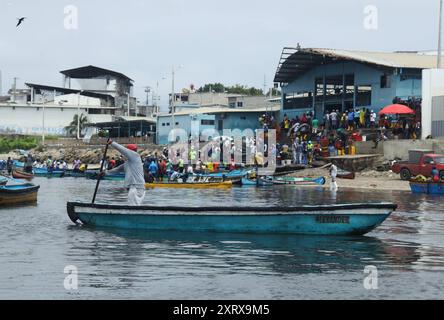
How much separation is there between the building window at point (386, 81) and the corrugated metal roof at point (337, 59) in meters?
0.95

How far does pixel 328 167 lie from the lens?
1663 inches

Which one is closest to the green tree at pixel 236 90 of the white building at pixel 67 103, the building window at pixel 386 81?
the white building at pixel 67 103

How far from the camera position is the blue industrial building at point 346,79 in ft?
150

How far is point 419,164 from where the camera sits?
3678 cm

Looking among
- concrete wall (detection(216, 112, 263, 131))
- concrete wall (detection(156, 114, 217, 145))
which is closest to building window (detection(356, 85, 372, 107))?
concrete wall (detection(216, 112, 263, 131))

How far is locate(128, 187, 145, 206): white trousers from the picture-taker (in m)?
18.6

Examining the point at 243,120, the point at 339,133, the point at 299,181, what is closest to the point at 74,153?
the point at 243,120

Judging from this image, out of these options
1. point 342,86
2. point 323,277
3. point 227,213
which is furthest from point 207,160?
point 323,277

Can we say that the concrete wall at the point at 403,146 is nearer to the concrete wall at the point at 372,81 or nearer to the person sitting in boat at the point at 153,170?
the concrete wall at the point at 372,81

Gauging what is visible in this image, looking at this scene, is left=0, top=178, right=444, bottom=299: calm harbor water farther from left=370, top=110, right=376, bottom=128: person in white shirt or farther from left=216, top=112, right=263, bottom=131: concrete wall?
left=216, top=112, right=263, bottom=131: concrete wall

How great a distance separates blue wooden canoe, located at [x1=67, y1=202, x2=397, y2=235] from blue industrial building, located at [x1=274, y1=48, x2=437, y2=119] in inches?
1071

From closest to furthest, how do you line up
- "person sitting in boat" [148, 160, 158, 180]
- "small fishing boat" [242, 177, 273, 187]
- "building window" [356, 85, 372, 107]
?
"person sitting in boat" [148, 160, 158, 180]
"small fishing boat" [242, 177, 273, 187]
"building window" [356, 85, 372, 107]

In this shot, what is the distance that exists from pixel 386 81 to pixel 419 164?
1074 centimetres

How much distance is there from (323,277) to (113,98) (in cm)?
7685
